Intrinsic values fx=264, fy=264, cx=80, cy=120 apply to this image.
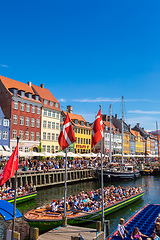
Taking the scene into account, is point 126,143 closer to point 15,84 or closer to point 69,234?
point 15,84

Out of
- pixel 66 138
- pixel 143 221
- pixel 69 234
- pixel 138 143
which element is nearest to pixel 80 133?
pixel 138 143

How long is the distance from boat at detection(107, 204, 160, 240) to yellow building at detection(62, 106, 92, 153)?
1926 inches

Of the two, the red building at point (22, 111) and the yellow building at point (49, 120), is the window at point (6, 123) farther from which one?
the yellow building at point (49, 120)

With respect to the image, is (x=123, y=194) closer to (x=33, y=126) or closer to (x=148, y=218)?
(x=148, y=218)

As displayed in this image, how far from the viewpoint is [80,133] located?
76.1 metres

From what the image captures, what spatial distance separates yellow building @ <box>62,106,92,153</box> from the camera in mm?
73519

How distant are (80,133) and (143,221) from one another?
56.6 meters

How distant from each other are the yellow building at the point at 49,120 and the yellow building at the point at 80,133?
7.64m

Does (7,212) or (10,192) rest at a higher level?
(7,212)

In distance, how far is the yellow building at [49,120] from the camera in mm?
60500

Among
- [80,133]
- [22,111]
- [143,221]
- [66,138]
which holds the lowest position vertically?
[143,221]

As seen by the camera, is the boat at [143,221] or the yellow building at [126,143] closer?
the boat at [143,221]

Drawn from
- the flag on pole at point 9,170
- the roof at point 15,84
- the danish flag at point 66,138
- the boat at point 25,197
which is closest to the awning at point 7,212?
the flag on pole at point 9,170

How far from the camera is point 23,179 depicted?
37.1 m
